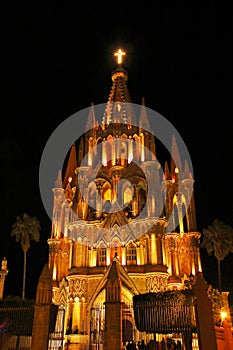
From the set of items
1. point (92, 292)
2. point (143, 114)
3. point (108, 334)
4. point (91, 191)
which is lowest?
point (108, 334)

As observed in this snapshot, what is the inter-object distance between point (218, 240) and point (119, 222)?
16398 millimetres

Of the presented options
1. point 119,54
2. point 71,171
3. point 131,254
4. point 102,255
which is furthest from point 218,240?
point 119,54

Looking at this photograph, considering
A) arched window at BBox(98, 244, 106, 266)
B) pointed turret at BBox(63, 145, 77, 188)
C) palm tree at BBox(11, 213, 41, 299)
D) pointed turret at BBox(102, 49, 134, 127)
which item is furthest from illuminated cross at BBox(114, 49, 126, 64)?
arched window at BBox(98, 244, 106, 266)

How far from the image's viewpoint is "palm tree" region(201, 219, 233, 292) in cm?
4994

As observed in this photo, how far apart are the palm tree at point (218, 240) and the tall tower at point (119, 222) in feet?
14.8

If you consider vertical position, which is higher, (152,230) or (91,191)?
(91,191)

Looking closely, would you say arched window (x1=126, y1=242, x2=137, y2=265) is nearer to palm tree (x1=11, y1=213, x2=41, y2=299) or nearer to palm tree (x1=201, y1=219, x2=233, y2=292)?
palm tree (x1=201, y1=219, x2=233, y2=292)

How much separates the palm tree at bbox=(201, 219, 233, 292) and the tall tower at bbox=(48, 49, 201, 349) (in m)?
4.52

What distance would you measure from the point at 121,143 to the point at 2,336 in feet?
109

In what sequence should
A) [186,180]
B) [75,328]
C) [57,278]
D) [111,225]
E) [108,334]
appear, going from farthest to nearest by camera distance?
[186,180] < [57,278] < [111,225] < [75,328] < [108,334]

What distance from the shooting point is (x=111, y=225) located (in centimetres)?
4206

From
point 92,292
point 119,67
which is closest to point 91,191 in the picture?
point 92,292

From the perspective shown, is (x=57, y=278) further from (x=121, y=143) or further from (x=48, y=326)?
(x=48, y=326)

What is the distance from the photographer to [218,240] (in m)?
50.1
